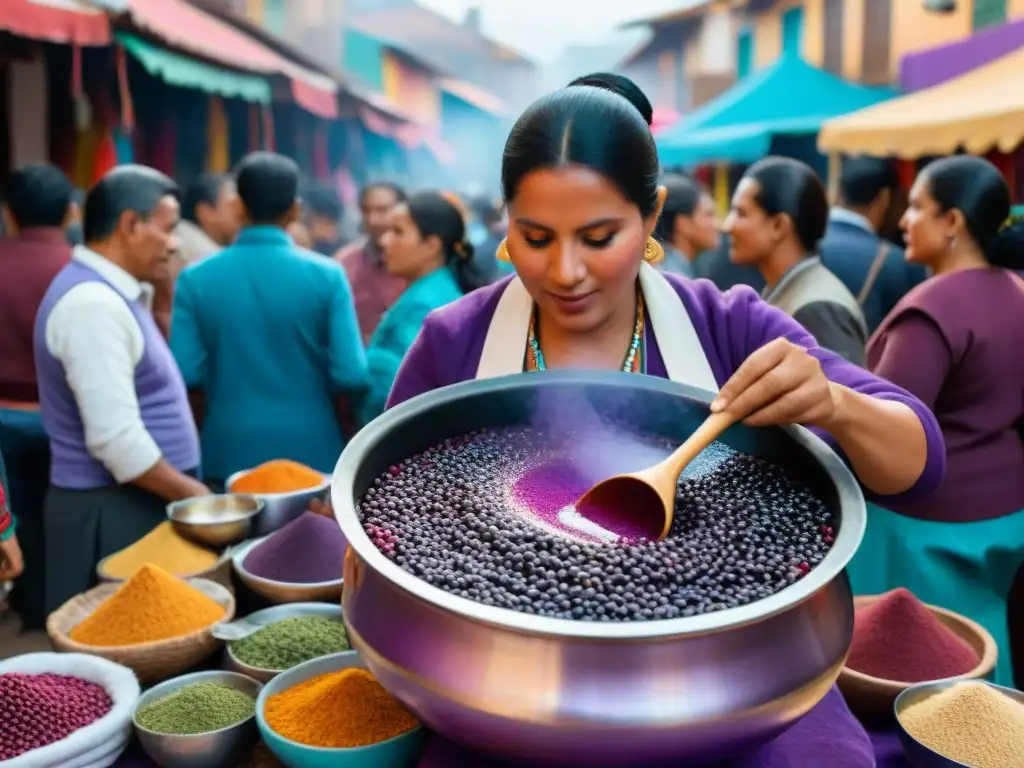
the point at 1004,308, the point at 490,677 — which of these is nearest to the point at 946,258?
the point at 1004,308

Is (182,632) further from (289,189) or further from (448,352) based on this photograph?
(289,189)

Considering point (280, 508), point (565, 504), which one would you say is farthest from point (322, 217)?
point (565, 504)

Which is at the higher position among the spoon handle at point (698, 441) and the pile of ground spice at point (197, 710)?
the spoon handle at point (698, 441)

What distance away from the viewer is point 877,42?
1183cm

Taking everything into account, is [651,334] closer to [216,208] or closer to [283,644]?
[283,644]

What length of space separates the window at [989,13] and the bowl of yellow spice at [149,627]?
10.0m

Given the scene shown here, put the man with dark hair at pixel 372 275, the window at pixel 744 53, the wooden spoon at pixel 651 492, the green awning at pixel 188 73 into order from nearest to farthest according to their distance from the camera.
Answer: the wooden spoon at pixel 651 492, the green awning at pixel 188 73, the man with dark hair at pixel 372 275, the window at pixel 744 53

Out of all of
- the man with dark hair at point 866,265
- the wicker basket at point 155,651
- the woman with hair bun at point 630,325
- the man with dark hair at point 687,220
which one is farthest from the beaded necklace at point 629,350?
the man with dark hair at point 687,220

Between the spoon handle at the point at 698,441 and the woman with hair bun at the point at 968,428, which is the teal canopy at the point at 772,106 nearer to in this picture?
the woman with hair bun at the point at 968,428

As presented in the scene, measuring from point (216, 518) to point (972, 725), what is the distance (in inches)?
65.0

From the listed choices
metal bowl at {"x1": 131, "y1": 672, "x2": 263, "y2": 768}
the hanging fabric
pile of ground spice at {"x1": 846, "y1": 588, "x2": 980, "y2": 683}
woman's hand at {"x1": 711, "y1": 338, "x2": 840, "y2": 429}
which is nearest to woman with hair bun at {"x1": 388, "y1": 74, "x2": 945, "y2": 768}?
woman's hand at {"x1": 711, "y1": 338, "x2": 840, "y2": 429}

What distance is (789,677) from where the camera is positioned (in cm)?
87

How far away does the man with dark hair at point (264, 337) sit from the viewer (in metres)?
3.09

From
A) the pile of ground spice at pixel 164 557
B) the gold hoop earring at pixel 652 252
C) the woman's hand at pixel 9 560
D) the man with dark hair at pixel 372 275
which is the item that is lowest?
the woman's hand at pixel 9 560
